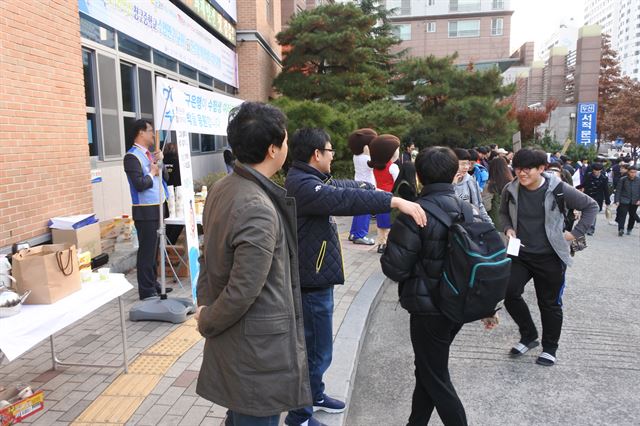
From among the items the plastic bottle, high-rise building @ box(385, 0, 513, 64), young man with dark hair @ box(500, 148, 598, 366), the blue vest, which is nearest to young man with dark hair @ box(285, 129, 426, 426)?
young man with dark hair @ box(500, 148, 598, 366)

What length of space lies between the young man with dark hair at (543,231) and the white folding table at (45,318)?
330 centimetres

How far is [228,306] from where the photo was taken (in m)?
1.75

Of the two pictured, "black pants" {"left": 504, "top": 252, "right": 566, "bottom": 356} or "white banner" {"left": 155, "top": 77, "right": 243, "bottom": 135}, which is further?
"white banner" {"left": 155, "top": 77, "right": 243, "bottom": 135}

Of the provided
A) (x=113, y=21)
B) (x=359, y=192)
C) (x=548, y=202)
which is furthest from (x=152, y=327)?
(x=113, y=21)

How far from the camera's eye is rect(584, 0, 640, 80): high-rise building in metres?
139

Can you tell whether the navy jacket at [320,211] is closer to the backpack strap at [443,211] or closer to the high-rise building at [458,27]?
the backpack strap at [443,211]

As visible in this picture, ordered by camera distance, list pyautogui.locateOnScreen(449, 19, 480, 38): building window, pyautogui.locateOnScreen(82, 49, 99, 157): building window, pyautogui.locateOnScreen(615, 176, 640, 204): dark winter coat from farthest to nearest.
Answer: pyautogui.locateOnScreen(449, 19, 480, 38): building window
pyautogui.locateOnScreen(615, 176, 640, 204): dark winter coat
pyautogui.locateOnScreen(82, 49, 99, 157): building window

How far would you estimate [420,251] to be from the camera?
253 centimetres

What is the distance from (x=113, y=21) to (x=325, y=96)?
31.9 feet

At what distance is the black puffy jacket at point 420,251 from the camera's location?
97.7 inches

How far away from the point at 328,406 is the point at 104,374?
174 cm

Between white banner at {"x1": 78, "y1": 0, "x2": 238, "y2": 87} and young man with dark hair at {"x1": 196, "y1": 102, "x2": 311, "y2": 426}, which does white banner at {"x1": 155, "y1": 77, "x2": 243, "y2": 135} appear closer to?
young man with dark hair at {"x1": 196, "y1": 102, "x2": 311, "y2": 426}

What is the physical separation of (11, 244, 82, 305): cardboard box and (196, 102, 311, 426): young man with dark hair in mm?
1366

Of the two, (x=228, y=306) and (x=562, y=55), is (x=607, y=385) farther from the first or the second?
(x=562, y=55)
